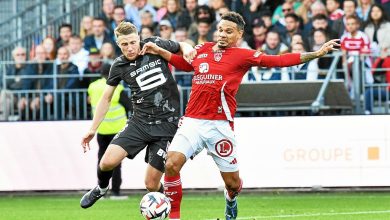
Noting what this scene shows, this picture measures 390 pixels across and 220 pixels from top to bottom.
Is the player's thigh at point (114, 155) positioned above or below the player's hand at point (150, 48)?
below

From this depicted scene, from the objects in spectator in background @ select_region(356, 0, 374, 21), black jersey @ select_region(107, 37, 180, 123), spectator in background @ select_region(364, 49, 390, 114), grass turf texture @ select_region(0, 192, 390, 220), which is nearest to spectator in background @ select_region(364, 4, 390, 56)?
spectator in background @ select_region(356, 0, 374, 21)

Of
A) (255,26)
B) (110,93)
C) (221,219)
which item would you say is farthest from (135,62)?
(255,26)

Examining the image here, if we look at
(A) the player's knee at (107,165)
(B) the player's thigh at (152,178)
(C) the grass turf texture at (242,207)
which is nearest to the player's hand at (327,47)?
(B) the player's thigh at (152,178)

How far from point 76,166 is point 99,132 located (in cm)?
155

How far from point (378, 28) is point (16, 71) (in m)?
7.00

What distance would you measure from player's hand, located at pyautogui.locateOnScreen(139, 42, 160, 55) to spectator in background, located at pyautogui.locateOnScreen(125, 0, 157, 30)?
973 cm

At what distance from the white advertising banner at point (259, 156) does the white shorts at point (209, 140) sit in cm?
645

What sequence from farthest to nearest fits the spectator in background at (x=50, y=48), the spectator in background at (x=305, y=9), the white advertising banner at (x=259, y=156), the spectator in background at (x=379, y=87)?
the spectator in background at (x=50, y=48), the spectator in background at (x=305, y=9), the spectator in background at (x=379, y=87), the white advertising banner at (x=259, y=156)

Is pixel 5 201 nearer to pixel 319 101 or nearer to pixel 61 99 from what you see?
pixel 61 99

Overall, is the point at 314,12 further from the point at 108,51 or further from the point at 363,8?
the point at 108,51

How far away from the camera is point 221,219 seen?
49.7 feet

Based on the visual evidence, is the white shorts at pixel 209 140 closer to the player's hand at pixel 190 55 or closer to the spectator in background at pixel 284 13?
the player's hand at pixel 190 55

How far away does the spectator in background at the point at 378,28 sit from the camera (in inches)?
811

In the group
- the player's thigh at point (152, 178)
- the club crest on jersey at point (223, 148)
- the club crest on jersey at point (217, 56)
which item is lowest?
the player's thigh at point (152, 178)
